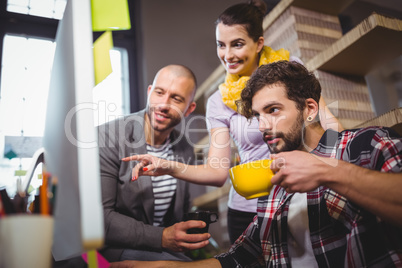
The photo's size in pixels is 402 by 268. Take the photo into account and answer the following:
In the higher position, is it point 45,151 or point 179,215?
point 45,151

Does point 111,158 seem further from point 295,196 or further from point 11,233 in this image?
point 11,233

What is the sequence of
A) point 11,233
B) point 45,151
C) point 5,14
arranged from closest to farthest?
1. point 11,233
2. point 45,151
3. point 5,14

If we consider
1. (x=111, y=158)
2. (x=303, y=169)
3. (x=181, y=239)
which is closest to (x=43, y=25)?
(x=111, y=158)

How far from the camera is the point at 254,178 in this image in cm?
76

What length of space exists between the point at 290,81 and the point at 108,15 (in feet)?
1.99

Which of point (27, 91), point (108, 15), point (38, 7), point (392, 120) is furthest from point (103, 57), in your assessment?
point (38, 7)

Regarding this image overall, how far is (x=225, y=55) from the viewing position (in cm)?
134

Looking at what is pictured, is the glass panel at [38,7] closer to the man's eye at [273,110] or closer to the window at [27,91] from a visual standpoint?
the window at [27,91]

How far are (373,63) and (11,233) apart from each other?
5.02ft

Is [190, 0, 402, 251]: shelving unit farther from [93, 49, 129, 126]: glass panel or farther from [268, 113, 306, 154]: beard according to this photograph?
[93, 49, 129, 126]: glass panel

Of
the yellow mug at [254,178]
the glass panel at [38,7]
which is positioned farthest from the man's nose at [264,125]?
the glass panel at [38,7]

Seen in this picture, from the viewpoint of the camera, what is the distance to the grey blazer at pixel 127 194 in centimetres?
106

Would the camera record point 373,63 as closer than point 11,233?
No

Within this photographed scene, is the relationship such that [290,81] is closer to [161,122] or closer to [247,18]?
[247,18]
